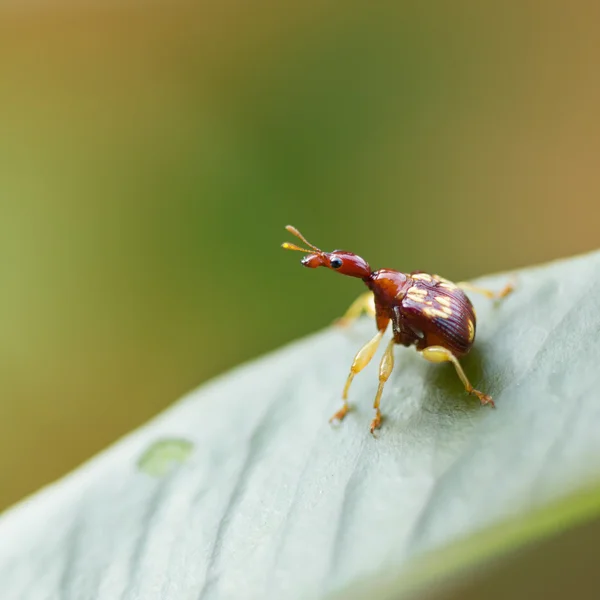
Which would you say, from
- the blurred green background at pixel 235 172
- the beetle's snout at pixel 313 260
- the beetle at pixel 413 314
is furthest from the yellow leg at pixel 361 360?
the blurred green background at pixel 235 172

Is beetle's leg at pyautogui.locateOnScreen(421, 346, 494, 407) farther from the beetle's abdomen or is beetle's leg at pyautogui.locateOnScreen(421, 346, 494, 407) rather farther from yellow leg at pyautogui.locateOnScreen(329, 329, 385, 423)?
yellow leg at pyautogui.locateOnScreen(329, 329, 385, 423)

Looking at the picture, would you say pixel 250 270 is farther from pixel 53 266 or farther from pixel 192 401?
pixel 192 401

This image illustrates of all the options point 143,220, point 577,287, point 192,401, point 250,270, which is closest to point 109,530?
point 192,401

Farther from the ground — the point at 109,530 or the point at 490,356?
the point at 109,530

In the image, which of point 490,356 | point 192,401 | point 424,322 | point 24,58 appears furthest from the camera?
point 24,58

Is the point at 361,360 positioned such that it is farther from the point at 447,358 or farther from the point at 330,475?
the point at 330,475

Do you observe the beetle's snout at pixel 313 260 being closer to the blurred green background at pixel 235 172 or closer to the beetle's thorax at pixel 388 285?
the beetle's thorax at pixel 388 285
